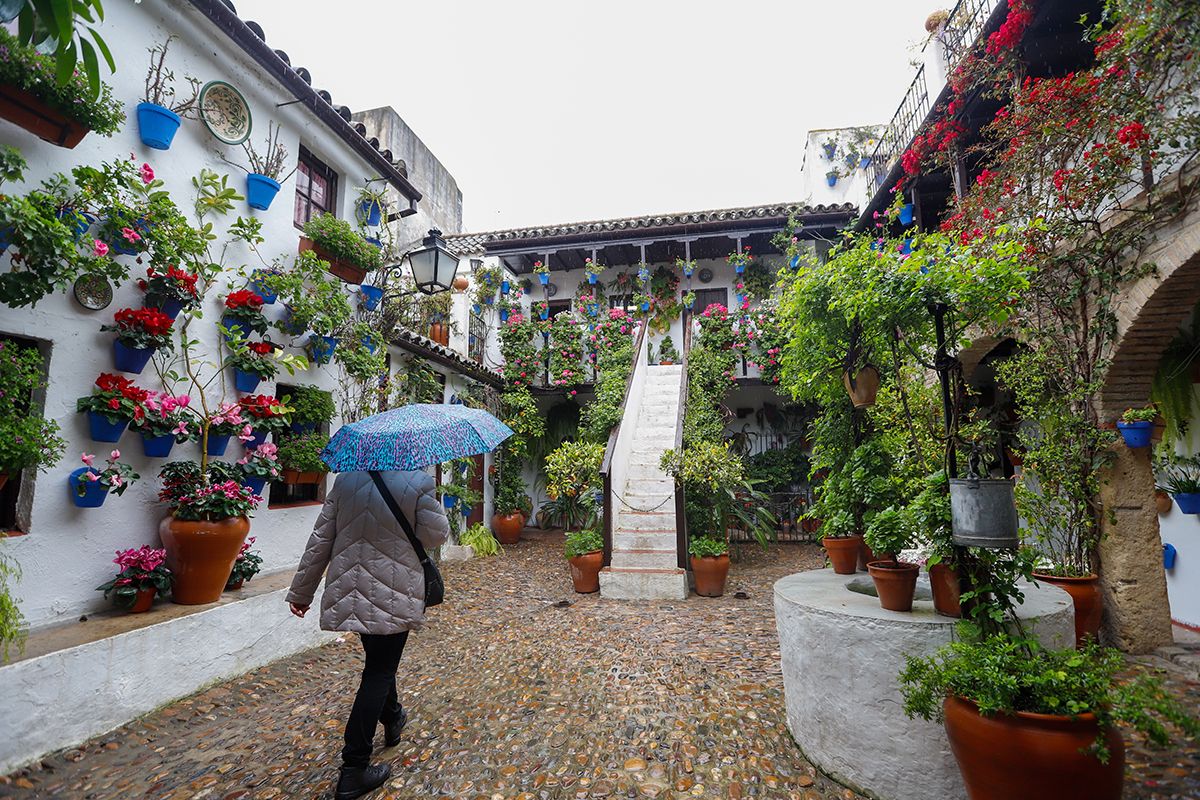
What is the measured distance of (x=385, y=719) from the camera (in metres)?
2.87

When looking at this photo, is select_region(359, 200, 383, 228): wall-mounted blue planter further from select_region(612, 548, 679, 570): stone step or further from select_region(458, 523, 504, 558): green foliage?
select_region(612, 548, 679, 570): stone step

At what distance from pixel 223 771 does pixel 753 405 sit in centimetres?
1063

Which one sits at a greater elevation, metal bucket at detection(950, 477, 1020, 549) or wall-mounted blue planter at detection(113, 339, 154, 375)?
wall-mounted blue planter at detection(113, 339, 154, 375)

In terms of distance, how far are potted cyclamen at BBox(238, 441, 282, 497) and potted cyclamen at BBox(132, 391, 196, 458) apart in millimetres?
505

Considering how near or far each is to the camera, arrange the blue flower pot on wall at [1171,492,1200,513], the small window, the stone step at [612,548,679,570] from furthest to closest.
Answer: the stone step at [612,548,679,570] < the small window < the blue flower pot on wall at [1171,492,1200,513]

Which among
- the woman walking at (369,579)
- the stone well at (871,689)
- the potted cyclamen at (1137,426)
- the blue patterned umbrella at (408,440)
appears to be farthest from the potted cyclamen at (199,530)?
the potted cyclamen at (1137,426)

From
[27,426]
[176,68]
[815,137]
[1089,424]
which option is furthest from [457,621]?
[815,137]

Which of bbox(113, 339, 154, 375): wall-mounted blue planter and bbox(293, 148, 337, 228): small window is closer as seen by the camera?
bbox(113, 339, 154, 375): wall-mounted blue planter

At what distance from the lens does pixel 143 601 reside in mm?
3482

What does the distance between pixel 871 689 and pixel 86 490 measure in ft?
15.4

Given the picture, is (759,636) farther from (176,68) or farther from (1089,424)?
(176,68)

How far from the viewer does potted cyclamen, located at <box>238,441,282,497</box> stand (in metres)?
4.14

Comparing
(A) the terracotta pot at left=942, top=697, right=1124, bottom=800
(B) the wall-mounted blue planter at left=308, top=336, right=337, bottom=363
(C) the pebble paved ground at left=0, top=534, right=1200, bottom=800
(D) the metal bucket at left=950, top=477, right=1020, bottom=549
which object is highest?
(B) the wall-mounted blue planter at left=308, top=336, right=337, bottom=363

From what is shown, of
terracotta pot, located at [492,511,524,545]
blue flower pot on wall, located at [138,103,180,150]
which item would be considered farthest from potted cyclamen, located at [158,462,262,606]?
terracotta pot, located at [492,511,524,545]
